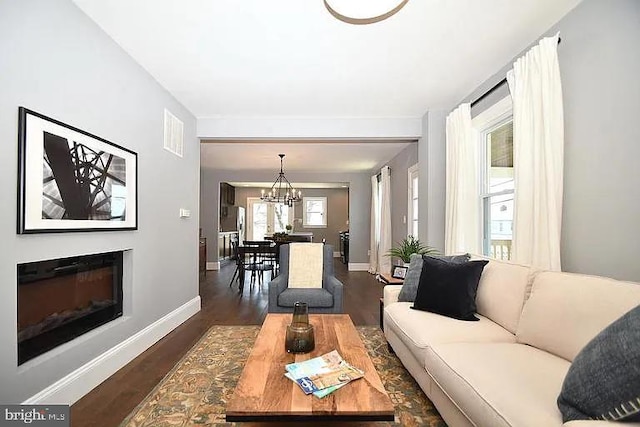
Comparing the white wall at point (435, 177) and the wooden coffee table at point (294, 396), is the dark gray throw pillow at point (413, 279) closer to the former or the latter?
the wooden coffee table at point (294, 396)

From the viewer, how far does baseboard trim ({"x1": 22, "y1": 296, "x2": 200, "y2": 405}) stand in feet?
6.75

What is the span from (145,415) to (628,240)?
120 inches

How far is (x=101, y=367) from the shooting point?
2.49 metres

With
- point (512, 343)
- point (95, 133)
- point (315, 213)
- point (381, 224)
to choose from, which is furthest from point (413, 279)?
point (315, 213)

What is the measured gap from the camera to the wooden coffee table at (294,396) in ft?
4.35

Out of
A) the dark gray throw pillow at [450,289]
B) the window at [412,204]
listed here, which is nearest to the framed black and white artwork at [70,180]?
the dark gray throw pillow at [450,289]

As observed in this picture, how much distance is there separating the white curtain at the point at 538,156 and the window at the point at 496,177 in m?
0.54

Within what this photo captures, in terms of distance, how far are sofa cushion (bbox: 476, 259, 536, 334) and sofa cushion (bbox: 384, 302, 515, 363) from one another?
71mm

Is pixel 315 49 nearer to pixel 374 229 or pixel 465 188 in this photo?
pixel 465 188

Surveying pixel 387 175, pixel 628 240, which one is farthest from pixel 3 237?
pixel 387 175

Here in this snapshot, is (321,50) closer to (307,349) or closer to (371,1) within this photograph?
(371,1)

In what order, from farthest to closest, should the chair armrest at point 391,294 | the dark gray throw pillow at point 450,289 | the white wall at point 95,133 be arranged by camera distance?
the chair armrest at point 391,294
the dark gray throw pillow at point 450,289
the white wall at point 95,133

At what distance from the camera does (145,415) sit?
6.70 feet

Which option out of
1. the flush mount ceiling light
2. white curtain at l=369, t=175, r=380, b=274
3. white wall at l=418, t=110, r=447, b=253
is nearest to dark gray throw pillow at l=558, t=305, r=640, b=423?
the flush mount ceiling light
